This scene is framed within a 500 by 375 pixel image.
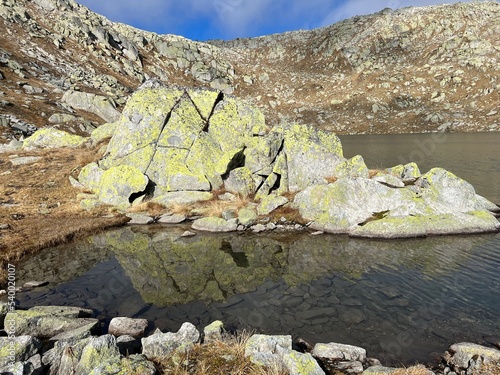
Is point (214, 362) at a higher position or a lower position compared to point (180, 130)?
lower

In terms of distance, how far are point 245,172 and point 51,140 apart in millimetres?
34398

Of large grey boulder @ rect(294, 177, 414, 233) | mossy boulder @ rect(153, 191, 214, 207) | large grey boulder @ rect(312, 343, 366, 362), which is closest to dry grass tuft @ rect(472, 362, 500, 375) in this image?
large grey boulder @ rect(312, 343, 366, 362)

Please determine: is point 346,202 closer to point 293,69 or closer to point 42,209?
point 42,209

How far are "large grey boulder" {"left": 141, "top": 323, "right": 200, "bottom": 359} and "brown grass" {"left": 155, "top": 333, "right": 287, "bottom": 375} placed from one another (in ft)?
0.94

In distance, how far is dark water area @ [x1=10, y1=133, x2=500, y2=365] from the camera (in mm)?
12508

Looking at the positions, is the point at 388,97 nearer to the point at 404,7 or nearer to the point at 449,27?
the point at 449,27

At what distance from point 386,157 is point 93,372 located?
65.6 m

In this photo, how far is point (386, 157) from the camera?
6400 cm

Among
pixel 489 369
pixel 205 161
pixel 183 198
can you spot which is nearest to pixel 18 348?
pixel 489 369

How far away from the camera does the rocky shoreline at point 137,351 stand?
889 cm

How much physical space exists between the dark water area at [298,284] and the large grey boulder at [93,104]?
62.3 m

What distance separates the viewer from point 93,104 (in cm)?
7750

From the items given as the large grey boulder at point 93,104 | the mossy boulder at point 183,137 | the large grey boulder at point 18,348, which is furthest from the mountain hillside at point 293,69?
the large grey boulder at point 18,348

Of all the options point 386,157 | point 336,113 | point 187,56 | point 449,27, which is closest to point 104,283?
point 386,157
